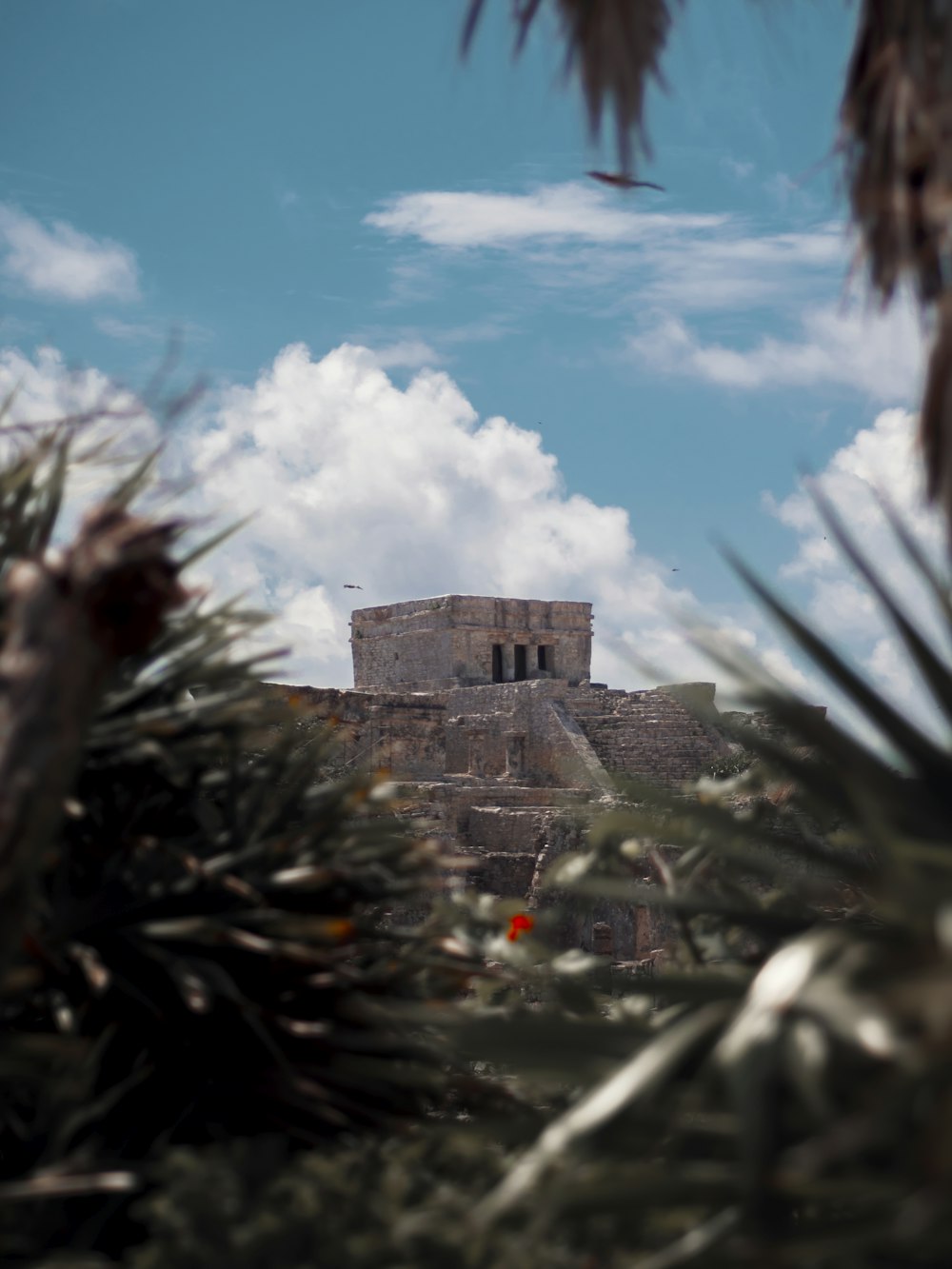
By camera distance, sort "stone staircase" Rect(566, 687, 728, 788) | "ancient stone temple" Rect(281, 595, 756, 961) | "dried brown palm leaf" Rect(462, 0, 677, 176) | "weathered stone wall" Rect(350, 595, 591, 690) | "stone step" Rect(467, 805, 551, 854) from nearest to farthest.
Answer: "dried brown palm leaf" Rect(462, 0, 677, 176) → "ancient stone temple" Rect(281, 595, 756, 961) → "stone step" Rect(467, 805, 551, 854) → "stone staircase" Rect(566, 687, 728, 788) → "weathered stone wall" Rect(350, 595, 591, 690)

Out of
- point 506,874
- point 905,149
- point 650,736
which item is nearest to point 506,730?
point 650,736

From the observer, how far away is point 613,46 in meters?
2.90

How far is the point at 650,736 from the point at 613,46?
21.3 m

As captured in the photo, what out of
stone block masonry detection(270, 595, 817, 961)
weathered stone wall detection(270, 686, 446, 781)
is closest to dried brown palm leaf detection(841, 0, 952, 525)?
stone block masonry detection(270, 595, 817, 961)

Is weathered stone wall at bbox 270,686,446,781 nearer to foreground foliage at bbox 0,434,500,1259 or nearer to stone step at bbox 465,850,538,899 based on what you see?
stone step at bbox 465,850,538,899

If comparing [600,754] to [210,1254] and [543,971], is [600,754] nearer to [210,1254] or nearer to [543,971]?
[543,971]

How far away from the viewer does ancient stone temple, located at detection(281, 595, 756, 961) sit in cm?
1678

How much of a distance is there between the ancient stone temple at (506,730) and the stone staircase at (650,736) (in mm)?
29

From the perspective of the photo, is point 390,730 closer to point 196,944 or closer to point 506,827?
point 506,827

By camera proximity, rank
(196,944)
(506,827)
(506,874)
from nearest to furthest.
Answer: (196,944) < (506,874) < (506,827)

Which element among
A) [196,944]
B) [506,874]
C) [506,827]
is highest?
[506,827]

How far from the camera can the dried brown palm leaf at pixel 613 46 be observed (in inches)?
114

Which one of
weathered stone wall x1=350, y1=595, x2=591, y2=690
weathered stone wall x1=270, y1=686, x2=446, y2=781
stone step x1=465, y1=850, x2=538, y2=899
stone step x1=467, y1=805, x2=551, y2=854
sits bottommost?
stone step x1=465, y1=850, x2=538, y2=899

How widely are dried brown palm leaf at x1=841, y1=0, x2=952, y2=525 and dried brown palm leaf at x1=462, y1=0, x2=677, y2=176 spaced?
0.42 meters
